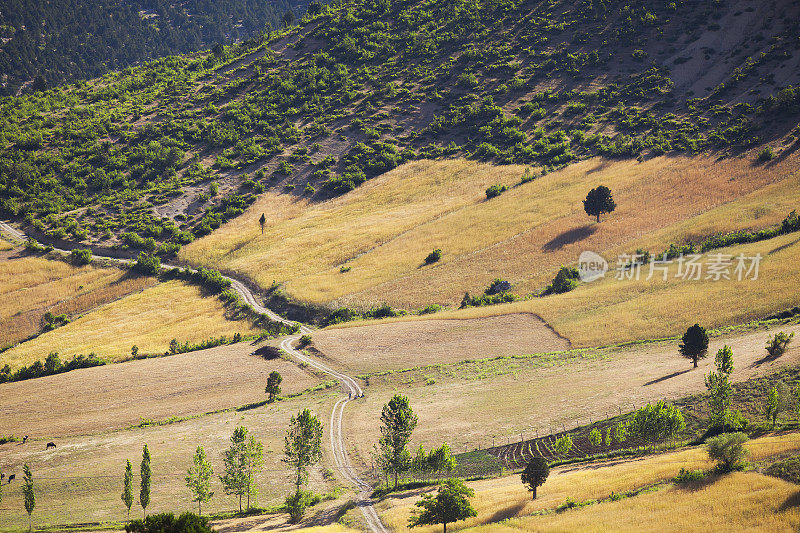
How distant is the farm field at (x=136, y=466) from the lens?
55656mm

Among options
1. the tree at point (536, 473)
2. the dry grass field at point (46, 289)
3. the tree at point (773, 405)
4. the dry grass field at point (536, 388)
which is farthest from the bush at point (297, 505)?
the dry grass field at point (46, 289)

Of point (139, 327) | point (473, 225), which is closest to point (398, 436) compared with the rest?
point (139, 327)

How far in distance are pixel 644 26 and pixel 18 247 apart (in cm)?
16819

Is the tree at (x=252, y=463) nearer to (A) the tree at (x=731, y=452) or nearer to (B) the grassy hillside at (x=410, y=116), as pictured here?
(A) the tree at (x=731, y=452)

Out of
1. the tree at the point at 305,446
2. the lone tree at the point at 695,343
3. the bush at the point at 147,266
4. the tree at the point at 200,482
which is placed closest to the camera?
the tree at the point at 200,482

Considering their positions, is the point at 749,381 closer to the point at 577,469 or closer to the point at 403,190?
the point at 577,469

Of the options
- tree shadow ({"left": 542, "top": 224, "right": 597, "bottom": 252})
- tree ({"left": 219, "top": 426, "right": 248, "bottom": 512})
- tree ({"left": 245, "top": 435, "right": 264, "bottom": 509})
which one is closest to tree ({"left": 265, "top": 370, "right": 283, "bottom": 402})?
tree ({"left": 245, "top": 435, "right": 264, "bottom": 509})

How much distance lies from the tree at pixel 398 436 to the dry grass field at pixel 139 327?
5035 cm

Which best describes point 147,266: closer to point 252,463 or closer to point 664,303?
point 252,463

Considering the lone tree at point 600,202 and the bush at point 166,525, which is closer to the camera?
the bush at point 166,525

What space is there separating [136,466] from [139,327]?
48.2 metres

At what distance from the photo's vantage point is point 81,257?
130 m

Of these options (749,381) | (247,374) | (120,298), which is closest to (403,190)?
(120,298)

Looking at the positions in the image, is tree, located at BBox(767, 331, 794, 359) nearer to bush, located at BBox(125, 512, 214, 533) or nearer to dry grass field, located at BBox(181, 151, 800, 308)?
dry grass field, located at BBox(181, 151, 800, 308)
